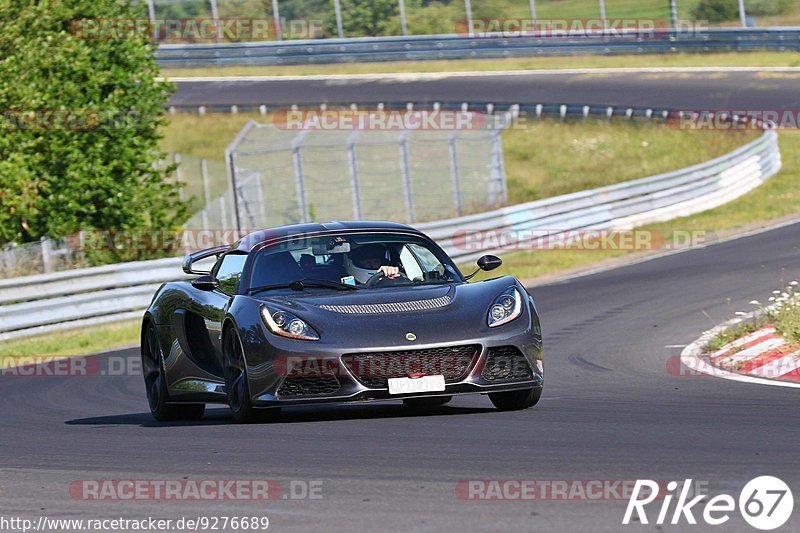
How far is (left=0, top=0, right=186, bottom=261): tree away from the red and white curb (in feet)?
42.2

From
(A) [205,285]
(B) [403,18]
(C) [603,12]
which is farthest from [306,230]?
(B) [403,18]

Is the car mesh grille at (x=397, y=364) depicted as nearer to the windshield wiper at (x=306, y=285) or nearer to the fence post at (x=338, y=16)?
the windshield wiper at (x=306, y=285)

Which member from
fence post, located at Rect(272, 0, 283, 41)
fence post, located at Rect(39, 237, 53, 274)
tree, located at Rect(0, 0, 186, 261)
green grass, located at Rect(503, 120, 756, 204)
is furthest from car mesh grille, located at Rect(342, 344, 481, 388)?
fence post, located at Rect(272, 0, 283, 41)

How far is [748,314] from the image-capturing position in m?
14.7

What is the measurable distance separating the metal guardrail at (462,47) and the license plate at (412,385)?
38747mm

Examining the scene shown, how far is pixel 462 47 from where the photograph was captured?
50500 mm

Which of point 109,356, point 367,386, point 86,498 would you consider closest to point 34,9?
point 109,356

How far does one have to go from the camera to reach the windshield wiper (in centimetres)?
938

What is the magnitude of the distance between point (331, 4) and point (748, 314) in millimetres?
38937

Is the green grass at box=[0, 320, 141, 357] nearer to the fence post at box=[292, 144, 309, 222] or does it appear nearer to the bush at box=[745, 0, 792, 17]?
the fence post at box=[292, 144, 309, 222]

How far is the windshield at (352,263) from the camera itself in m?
9.50

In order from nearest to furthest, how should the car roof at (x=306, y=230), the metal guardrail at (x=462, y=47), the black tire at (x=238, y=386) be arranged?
1. the black tire at (x=238, y=386)
2. the car roof at (x=306, y=230)
3. the metal guardrail at (x=462, y=47)

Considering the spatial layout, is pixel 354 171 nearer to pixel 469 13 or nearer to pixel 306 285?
pixel 306 285

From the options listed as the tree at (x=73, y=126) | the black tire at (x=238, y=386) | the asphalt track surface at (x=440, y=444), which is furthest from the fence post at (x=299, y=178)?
the black tire at (x=238, y=386)
